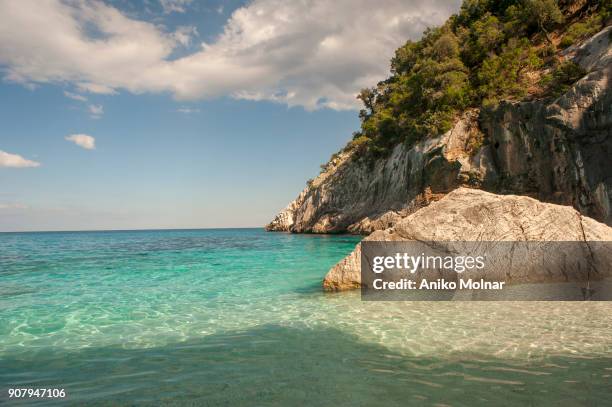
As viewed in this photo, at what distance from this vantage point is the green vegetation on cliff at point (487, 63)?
2983cm

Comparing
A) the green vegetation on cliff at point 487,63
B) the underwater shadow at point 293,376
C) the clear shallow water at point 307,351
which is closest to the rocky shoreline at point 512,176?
the green vegetation on cliff at point 487,63

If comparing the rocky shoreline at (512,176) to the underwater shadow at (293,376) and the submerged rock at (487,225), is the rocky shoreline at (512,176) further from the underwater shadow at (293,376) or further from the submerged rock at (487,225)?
the underwater shadow at (293,376)

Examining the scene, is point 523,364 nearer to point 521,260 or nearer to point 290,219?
point 521,260

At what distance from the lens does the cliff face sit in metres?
21.2

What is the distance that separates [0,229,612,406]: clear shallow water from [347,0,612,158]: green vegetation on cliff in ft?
81.2

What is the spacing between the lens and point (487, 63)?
33.6 meters

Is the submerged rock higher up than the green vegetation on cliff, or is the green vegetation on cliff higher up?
the green vegetation on cliff

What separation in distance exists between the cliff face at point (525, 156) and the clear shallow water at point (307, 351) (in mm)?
17654

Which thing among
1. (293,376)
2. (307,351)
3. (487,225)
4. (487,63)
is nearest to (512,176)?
(487,63)

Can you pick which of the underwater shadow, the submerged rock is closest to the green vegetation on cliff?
the submerged rock

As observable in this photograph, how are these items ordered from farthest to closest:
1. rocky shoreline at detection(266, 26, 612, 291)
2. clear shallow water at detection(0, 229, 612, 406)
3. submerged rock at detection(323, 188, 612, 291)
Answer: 1. rocky shoreline at detection(266, 26, 612, 291)
2. submerged rock at detection(323, 188, 612, 291)
3. clear shallow water at detection(0, 229, 612, 406)

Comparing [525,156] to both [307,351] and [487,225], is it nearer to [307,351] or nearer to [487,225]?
[487,225]

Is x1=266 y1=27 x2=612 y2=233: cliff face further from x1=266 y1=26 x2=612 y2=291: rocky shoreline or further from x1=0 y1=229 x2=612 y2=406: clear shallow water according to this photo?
x1=0 y1=229 x2=612 y2=406: clear shallow water

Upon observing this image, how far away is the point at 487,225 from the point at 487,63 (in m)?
29.7
